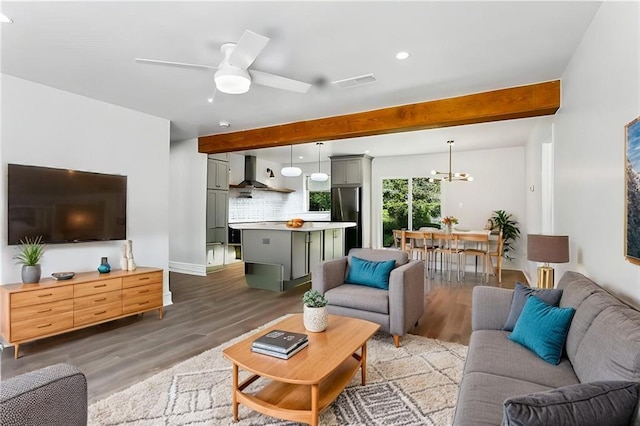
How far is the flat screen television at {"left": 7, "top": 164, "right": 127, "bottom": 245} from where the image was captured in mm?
3201

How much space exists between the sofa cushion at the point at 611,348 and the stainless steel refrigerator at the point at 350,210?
660 cm

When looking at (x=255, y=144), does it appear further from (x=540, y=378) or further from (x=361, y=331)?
(x=540, y=378)

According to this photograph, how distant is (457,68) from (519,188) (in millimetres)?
5098

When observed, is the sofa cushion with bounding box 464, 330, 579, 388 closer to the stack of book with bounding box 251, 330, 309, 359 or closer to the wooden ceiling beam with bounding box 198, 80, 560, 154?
the stack of book with bounding box 251, 330, 309, 359

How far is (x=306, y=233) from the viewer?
18.2 ft

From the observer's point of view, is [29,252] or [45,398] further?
[29,252]

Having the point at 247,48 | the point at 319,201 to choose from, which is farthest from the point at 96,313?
the point at 319,201

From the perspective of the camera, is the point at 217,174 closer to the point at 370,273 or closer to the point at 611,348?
the point at 370,273

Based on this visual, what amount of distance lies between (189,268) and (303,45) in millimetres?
5284

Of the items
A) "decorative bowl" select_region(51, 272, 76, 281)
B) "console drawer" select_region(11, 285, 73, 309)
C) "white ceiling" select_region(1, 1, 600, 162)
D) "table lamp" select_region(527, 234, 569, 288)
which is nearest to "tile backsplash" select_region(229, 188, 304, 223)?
"white ceiling" select_region(1, 1, 600, 162)

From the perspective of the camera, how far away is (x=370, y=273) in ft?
11.6

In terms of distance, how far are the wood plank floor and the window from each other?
4181 millimetres

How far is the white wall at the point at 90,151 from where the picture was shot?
10.7 feet

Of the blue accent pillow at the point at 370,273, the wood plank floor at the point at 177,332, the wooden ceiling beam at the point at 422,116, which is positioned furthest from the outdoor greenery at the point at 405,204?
the blue accent pillow at the point at 370,273
